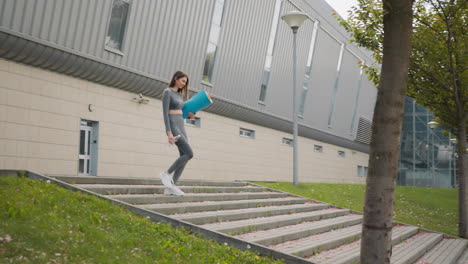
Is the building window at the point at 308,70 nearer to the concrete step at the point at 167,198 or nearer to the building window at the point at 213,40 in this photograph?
the building window at the point at 213,40

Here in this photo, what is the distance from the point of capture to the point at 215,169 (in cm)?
1617

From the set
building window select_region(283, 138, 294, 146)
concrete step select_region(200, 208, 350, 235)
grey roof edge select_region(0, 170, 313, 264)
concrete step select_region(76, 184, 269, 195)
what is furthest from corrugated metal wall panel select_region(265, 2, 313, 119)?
grey roof edge select_region(0, 170, 313, 264)

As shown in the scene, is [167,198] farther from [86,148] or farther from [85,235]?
[86,148]

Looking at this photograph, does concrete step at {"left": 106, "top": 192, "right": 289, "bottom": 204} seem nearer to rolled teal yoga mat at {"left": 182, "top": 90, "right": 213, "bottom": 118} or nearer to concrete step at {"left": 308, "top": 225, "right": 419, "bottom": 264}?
rolled teal yoga mat at {"left": 182, "top": 90, "right": 213, "bottom": 118}

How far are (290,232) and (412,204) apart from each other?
11944mm

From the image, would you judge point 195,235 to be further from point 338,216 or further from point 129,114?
point 129,114

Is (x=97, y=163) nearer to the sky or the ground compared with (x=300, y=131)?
nearer to the ground

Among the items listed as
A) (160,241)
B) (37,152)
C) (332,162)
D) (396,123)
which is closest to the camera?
(396,123)

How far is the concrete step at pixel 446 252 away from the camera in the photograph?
26.1 feet

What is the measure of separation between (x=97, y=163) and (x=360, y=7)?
A: 8353mm

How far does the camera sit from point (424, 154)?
40.9m

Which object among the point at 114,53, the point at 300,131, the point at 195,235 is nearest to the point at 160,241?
the point at 195,235

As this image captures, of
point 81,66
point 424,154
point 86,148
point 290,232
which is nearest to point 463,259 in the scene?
point 290,232

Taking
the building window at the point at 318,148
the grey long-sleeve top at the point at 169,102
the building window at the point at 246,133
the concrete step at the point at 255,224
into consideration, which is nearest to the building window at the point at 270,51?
the building window at the point at 246,133
